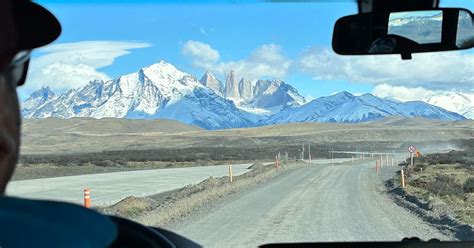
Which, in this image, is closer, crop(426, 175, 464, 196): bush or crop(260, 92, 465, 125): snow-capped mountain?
crop(260, 92, 465, 125): snow-capped mountain

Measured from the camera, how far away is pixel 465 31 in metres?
2.54

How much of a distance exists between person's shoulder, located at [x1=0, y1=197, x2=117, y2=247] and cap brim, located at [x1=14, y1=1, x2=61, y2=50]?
52 cm

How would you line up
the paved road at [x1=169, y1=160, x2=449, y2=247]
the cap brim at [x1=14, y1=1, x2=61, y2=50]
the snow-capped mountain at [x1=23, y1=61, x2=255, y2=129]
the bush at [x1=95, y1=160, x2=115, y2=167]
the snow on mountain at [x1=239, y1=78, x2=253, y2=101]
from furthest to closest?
the paved road at [x1=169, y1=160, x2=449, y2=247] < the bush at [x1=95, y1=160, x2=115, y2=167] < the snow on mountain at [x1=239, y1=78, x2=253, y2=101] < the snow-capped mountain at [x1=23, y1=61, x2=255, y2=129] < the cap brim at [x1=14, y1=1, x2=61, y2=50]

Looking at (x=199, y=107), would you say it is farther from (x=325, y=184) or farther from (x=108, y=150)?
(x=325, y=184)

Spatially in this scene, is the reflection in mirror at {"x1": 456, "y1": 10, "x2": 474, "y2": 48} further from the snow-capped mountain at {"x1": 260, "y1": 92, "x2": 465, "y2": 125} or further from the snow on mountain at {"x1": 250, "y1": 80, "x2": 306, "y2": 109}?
the snow on mountain at {"x1": 250, "y1": 80, "x2": 306, "y2": 109}

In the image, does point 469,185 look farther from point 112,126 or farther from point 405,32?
point 112,126

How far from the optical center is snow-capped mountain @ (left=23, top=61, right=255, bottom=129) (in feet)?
7.05

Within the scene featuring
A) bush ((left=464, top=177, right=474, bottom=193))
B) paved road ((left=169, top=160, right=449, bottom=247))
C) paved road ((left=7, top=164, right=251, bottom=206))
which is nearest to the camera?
paved road ((left=7, top=164, right=251, bottom=206))

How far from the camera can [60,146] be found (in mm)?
2623

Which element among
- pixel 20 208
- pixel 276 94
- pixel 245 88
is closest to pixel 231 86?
pixel 245 88

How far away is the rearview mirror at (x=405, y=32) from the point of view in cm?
248

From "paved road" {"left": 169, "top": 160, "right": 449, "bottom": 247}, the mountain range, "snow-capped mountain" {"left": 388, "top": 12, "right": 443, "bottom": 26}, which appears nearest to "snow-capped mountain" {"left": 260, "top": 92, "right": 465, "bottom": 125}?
the mountain range

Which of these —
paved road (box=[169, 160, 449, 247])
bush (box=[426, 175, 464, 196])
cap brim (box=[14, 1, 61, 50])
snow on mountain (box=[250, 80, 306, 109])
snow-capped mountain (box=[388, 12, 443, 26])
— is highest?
snow-capped mountain (box=[388, 12, 443, 26])

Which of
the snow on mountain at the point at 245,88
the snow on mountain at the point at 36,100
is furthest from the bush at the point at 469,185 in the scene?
the snow on mountain at the point at 36,100
